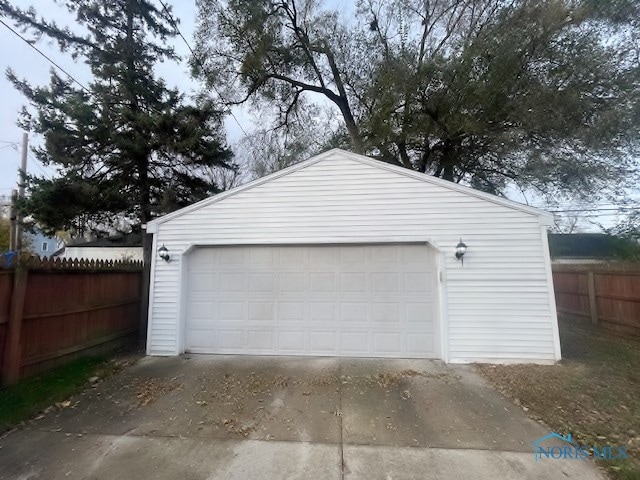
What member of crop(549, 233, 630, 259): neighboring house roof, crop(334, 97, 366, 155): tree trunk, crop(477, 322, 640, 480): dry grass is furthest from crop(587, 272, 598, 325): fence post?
crop(549, 233, 630, 259): neighboring house roof

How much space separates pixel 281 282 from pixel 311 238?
3.51ft

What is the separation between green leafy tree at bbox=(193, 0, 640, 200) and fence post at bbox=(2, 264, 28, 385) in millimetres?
9284

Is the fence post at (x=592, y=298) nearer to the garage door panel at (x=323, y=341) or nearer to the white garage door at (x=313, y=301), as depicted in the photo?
the white garage door at (x=313, y=301)

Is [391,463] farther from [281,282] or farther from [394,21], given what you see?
[394,21]

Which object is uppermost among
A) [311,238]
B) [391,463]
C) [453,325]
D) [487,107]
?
[487,107]

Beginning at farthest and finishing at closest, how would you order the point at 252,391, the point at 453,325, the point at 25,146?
the point at 25,146, the point at 453,325, the point at 252,391

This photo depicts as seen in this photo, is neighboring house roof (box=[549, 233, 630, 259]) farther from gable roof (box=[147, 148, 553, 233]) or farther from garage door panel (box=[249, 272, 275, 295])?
garage door panel (box=[249, 272, 275, 295])

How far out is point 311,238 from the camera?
6.34 metres

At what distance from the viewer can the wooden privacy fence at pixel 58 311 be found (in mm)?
4469

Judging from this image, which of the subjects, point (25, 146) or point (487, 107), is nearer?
point (487, 107)

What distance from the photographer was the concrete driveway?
2.85 meters

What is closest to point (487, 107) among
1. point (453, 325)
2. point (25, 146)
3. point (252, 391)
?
point (453, 325)

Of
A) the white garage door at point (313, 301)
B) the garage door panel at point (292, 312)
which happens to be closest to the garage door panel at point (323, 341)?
the white garage door at point (313, 301)

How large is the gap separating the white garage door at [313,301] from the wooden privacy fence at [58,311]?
1.65 m
